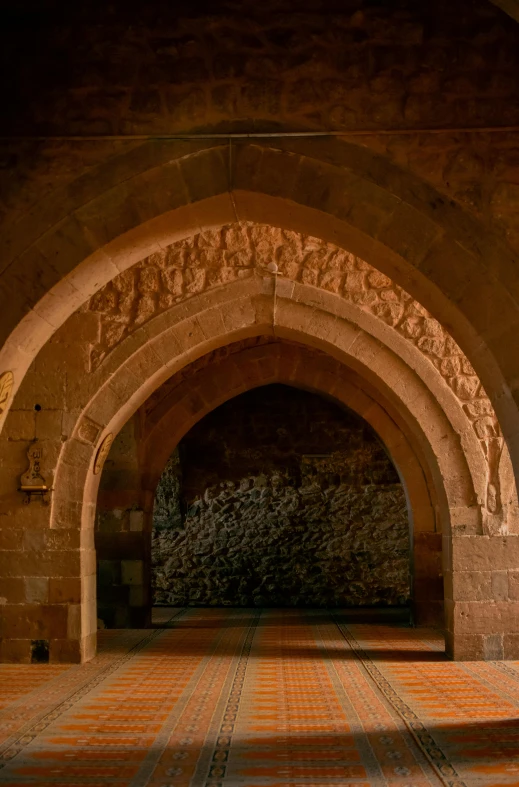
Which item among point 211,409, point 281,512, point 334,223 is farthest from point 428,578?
point 334,223

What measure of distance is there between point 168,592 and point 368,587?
2.58 meters

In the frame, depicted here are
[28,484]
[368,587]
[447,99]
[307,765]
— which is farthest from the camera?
[368,587]

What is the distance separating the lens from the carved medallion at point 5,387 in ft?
13.6

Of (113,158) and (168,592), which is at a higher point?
(113,158)

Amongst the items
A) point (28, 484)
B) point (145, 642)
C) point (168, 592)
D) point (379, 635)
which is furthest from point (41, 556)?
point (168, 592)

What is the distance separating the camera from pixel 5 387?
4.20 metres

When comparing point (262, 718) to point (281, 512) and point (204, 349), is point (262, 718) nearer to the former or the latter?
point (204, 349)

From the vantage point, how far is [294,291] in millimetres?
6750

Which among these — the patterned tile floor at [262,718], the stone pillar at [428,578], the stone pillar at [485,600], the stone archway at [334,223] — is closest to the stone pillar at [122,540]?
the patterned tile floor at [262,718]

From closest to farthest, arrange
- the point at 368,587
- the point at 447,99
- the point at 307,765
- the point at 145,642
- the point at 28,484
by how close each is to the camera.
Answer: the point at 307,765 < the point at 447,99 < the point at 28,484 < the point at 145,642 < the point at 368,587

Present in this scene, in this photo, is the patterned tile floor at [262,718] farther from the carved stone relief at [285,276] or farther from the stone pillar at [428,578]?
the carved stone relief at [285,276]

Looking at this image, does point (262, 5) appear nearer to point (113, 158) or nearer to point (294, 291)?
point (113, 158)

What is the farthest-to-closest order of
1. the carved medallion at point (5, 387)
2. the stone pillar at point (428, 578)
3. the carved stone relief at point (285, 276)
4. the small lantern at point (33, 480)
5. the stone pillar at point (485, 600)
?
the stone pillar at point (428, 578), the carved stone relief at point (285, 276), the small lantern at point (33, 480), the stone pillar at point (485, 600), the carved medallion at point (5, 387)

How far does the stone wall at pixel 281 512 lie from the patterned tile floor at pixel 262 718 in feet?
14.5
